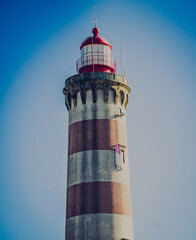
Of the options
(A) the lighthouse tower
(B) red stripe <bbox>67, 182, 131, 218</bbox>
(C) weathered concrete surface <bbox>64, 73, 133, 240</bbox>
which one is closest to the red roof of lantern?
(A) the lighthouse tower

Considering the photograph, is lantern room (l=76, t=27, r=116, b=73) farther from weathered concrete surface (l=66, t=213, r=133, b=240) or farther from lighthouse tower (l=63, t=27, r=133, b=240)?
weathered concrete surface (l=66, t=213, r=133, b=240)

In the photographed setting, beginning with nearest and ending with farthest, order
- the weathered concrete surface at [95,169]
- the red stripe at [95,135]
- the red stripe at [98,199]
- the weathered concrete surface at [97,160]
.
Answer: the weathered concrete surface at [97,160] → the red stripe at [98,199] → the weathered concrete surface at [95,169] → the red stripe at [95,135]

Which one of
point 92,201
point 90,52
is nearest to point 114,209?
point 92,201

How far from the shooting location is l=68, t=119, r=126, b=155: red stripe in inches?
1203

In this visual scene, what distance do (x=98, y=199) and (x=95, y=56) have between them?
35.6 feet

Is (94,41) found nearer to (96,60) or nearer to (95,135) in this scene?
(96,60)

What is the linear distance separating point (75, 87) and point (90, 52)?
3.13m

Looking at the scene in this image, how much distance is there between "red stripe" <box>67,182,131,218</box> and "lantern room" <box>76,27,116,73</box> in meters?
8.87

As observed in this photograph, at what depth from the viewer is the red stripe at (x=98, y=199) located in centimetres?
2894

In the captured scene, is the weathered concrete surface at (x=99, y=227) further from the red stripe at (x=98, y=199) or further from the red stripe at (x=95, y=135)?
the red stripe at (x=95, y=135)

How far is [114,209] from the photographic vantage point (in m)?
29.1

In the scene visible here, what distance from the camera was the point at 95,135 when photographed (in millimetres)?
30781

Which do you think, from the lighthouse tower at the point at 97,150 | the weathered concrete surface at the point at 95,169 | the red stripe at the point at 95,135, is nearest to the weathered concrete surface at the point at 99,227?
the lighthouse tower at the point at 97,150

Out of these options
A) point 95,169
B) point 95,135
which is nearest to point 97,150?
point 95,135
